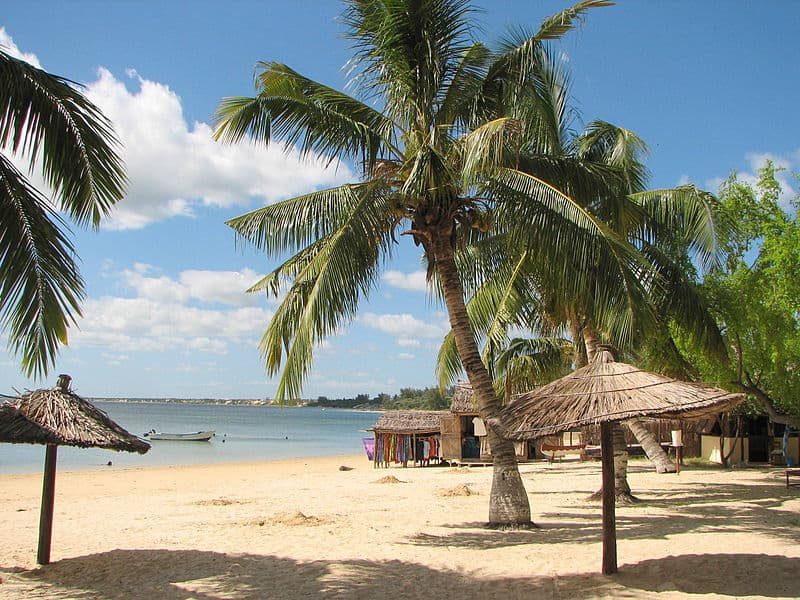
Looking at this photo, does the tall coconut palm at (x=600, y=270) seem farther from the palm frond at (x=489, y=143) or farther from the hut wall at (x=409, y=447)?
the hut wall at (x=409, y=447)

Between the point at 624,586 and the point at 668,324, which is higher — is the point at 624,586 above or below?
below

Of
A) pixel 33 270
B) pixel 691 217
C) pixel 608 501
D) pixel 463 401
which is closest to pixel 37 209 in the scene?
pixel 33 270

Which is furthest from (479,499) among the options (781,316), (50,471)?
(50,471)

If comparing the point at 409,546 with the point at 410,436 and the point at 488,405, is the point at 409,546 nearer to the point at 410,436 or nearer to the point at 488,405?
the point at 488,405

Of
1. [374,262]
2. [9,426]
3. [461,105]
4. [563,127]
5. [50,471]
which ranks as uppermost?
[563,127]

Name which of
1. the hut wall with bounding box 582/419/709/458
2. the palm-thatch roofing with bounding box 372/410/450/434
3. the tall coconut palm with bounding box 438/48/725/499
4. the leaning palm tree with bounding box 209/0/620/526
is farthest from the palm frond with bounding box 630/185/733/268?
the palm-thatch roofing with bounding box 372/410/450/434

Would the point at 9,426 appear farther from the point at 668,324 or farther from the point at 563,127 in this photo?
the point at 668,324

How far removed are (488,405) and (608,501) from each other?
3.44 metres

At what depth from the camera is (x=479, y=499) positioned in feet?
46.8

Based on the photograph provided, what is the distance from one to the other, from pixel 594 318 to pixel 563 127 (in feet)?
17.7

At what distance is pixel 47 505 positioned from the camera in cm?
826

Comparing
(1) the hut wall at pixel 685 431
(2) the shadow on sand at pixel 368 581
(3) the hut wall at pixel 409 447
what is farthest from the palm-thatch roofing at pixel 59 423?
(1) the hut wall at pixel 685 431

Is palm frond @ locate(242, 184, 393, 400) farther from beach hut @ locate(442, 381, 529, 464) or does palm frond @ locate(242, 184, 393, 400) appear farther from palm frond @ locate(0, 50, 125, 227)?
beach hut @ locate(442, 381, 529, 464)

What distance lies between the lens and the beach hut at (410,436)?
929 inches
